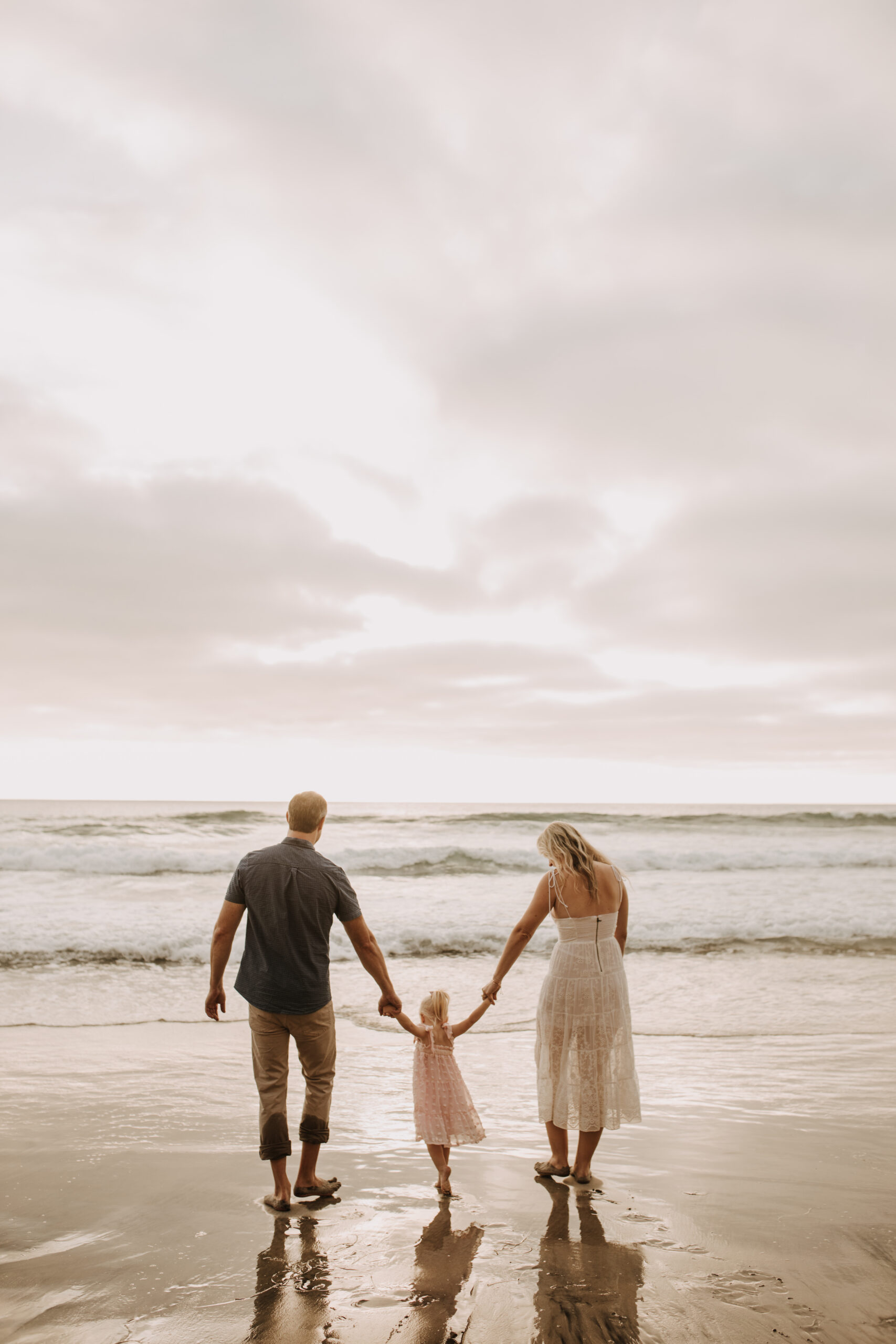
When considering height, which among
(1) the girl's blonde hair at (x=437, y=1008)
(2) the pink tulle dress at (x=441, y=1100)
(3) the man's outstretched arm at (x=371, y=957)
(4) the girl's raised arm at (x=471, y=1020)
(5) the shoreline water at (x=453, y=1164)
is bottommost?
(5) the shoreline water at (x=453, y=1164)

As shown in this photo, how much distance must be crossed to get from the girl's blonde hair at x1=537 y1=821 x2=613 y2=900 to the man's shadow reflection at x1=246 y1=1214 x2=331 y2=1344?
82.9 inches

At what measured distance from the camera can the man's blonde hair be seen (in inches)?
172

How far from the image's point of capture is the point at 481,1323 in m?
3.07

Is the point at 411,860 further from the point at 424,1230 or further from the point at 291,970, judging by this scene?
the point at 424,1230

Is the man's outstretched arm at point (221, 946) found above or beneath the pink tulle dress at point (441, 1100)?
above

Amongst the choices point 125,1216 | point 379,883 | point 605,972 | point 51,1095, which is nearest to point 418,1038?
point 605,972

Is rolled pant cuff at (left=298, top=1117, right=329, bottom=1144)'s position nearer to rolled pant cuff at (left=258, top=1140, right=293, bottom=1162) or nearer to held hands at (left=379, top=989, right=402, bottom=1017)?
rolled pant cuff at (left=258, top=1140, right=293, bottom=1162)

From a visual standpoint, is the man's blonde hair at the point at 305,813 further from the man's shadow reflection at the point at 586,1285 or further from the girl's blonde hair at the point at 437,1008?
the man's shadow reflection at the point at 586,1285

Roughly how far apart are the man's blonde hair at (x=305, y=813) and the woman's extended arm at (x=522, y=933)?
1.23 m

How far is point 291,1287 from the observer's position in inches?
132

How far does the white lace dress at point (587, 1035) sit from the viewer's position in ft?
14.4

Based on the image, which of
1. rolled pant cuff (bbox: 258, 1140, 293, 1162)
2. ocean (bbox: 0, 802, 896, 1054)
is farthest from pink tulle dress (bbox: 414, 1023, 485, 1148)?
ocean (bbox: 0, 802, 896, 1054)

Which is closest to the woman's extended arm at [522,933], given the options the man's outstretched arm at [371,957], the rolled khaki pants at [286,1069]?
the man's outstretched arm at [371,957]

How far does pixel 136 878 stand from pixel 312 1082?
719 inches
